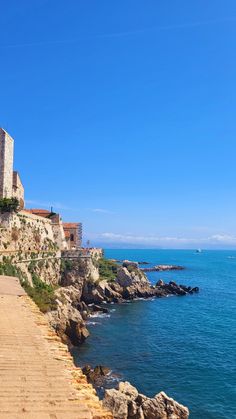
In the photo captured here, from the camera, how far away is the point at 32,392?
27.7ft

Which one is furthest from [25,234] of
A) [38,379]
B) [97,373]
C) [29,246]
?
[38,379]

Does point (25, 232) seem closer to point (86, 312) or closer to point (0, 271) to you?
point (86, 312)

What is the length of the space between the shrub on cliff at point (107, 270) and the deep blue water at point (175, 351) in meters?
11.8

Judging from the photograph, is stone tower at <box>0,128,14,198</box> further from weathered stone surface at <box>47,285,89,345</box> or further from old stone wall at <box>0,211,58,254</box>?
weathered stone surface at <box>47,285,89,345</box>

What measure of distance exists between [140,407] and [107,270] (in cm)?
5584

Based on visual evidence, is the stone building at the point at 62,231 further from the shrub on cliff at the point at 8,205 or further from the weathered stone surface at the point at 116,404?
the weathered stone surface at the point at 116,404

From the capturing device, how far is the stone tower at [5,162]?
50.1m

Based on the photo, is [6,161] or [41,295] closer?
[41,295]

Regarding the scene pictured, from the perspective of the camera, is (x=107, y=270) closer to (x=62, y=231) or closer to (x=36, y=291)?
(x=62, y=231)

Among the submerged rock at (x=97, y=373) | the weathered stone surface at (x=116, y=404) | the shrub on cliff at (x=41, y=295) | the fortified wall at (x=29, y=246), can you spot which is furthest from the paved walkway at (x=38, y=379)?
the fortified wall at (x=29, y=246)

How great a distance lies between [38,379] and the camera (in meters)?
9.20

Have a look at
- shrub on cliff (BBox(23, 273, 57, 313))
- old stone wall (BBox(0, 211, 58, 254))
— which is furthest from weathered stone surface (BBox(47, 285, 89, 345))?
old stone wall (BBox(0, 211, 58, 254))

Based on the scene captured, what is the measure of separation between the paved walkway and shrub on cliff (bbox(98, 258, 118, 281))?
57326 millimetres

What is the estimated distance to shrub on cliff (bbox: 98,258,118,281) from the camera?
72.2 m
